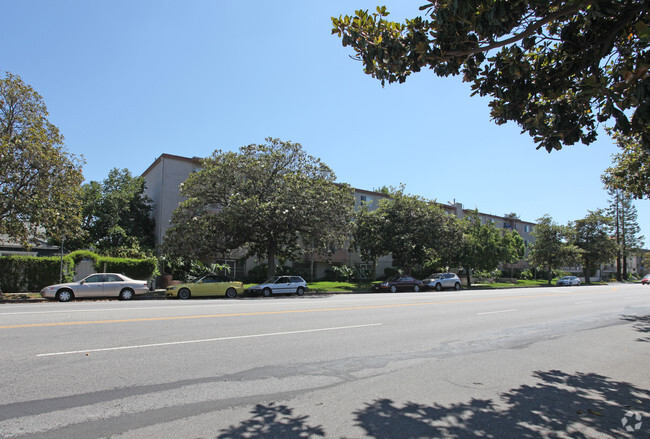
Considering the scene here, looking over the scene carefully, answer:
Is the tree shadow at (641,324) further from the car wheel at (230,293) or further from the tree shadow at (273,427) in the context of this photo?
→ the car wheel at (230,293)

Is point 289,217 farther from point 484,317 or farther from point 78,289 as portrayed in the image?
point 484,317

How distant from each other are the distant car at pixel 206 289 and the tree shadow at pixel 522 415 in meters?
19.0

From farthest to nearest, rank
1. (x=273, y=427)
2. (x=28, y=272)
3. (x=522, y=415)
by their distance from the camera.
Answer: (x=28, y=272), (x=522, y=415), (x=273, y=427)

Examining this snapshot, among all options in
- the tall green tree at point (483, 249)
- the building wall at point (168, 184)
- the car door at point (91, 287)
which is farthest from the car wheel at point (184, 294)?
the tall green tree at point (483, 249)

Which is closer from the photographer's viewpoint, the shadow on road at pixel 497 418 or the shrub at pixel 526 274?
the shadow on road at pixel 497 418

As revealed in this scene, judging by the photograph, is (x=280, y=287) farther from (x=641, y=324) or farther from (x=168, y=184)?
(x=641, y=324)

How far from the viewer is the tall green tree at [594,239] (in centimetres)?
5500

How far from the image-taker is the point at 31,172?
18.6 meters

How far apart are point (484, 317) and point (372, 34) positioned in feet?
32.7

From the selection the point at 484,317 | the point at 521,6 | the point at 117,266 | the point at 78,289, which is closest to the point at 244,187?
the point at 117,266

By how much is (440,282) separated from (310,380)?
31.4 m

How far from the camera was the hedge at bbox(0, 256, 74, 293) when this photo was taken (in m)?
21.3

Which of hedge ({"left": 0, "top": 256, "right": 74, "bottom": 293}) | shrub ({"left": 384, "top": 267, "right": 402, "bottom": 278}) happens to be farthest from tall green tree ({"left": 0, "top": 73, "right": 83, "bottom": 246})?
shrub ({"left": 384, "top": 267, "right": 402, "bottom": 278})

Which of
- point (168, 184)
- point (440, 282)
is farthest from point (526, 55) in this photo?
point (168, 184)
